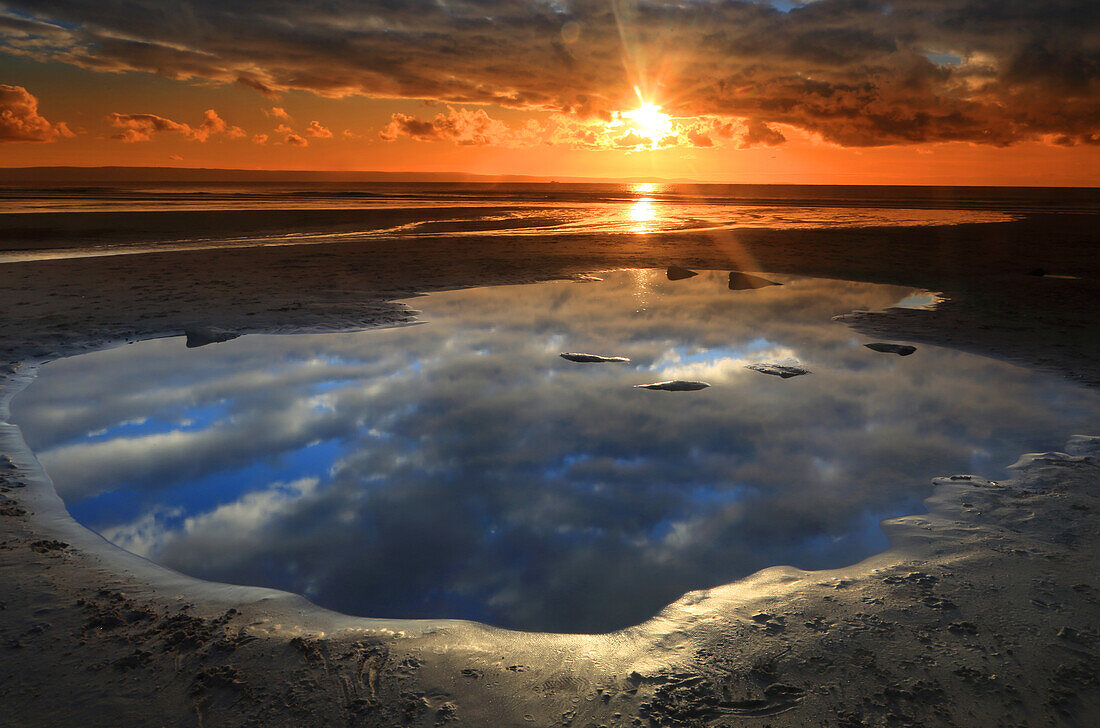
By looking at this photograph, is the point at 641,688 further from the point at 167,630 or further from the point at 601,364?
the point at 601,364

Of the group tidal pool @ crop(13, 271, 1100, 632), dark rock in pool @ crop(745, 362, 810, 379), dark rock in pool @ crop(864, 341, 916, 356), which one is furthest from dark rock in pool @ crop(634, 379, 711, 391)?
dark rock in pool @ crop(864, 341, 916, 356)

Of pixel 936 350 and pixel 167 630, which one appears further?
pixel 936 350

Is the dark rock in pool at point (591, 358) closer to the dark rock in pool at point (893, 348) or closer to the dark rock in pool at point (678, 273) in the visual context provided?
the dark rock in pool at point (893, 348)

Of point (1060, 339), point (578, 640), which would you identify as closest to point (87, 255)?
point (578, 640)

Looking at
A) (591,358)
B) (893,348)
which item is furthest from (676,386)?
(893,348)

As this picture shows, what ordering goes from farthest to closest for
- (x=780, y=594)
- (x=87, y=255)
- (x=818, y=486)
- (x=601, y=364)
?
(x=87, y=255) < (x=601, y=364) < (x=818, y=486) < (x=780, y=594)

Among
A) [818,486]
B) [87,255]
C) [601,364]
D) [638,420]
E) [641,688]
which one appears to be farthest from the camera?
[87,255]

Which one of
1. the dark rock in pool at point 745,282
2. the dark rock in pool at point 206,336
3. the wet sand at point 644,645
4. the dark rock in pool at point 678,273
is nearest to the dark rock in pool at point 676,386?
the wet sand at point 644,645
